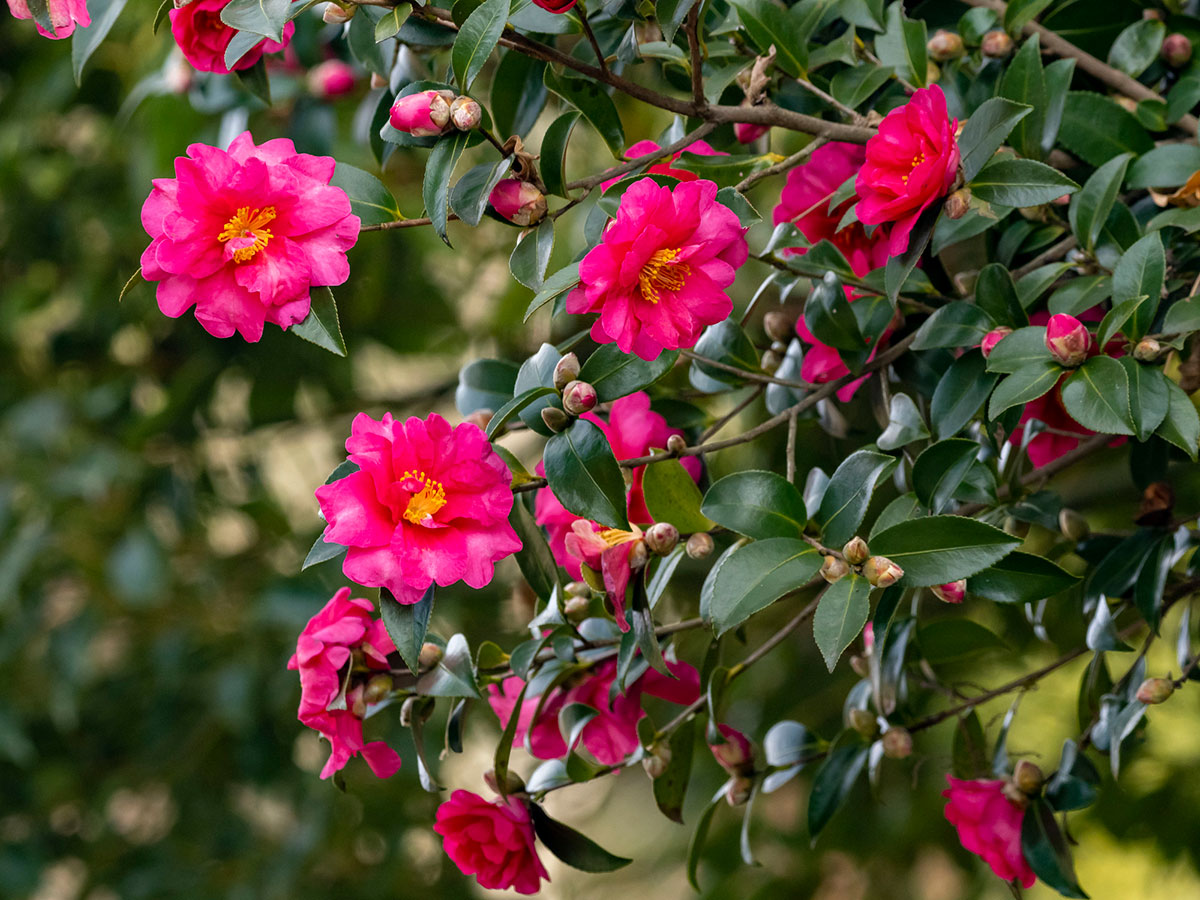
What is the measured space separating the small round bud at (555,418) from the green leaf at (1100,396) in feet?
0.64

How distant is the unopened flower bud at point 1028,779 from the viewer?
0.55 m

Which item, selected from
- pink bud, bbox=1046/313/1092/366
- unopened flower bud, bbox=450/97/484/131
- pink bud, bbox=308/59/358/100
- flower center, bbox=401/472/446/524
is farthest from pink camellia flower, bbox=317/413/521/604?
pink bud, bbox=308/59/358/100

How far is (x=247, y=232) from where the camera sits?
0.43m

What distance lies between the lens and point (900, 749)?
0.56 metres

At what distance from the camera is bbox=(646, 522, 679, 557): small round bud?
47cm

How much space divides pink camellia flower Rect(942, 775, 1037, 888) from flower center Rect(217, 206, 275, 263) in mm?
406

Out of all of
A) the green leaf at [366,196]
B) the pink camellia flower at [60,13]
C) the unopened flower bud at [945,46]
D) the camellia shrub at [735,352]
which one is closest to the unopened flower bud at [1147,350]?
the camellia shrub at [735,352]

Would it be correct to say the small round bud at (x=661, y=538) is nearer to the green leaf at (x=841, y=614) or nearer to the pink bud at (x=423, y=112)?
the green leaf at (x=841, y=614)

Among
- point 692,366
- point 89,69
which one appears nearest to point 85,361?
point 89,69

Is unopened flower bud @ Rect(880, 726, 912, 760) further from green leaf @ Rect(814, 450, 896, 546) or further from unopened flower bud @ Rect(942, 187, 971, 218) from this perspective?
unopened flower bud @ Rect(942, 187, 971, 218)

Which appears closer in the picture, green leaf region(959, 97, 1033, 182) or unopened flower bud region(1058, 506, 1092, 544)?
green leaf region(959, 97, 1033, 182)

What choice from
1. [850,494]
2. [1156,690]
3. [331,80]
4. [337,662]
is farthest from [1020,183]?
[331,80]

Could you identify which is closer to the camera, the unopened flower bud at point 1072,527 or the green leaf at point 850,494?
the green leaf at point 850,494

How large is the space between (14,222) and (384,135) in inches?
49.5
